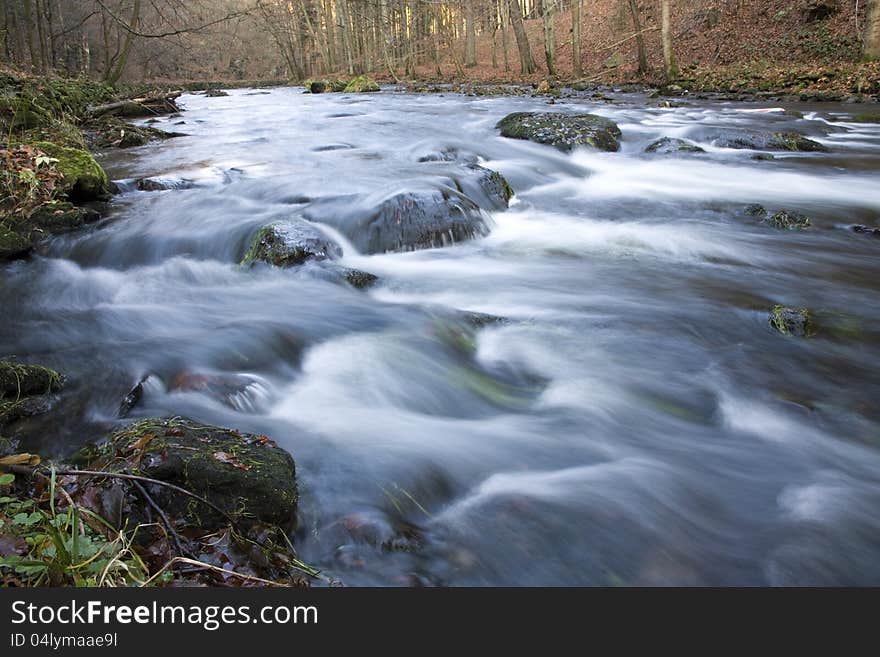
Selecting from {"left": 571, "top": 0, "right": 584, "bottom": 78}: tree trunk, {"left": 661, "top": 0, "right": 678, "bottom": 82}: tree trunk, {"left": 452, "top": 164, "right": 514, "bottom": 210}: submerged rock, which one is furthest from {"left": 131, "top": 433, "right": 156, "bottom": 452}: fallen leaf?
{"left": 571, "top": 0, "right": 584, "bottom": 78}: tree trunk

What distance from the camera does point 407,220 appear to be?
21.7 feet

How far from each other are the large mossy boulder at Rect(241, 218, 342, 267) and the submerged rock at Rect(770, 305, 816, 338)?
12.5ft

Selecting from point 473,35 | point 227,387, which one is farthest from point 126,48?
point 473,35

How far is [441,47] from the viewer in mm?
45625

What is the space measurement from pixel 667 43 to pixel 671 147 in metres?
10.3

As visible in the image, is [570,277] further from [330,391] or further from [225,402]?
[225,402]

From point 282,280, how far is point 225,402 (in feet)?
7.20

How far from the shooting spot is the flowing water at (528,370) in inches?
110

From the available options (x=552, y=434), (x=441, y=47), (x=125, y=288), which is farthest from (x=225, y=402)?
(x=441, y=47)

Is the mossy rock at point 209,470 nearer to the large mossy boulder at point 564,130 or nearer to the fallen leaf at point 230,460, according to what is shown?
the fallen leaf at point 230,460

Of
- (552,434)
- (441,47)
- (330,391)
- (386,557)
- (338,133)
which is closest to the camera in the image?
(386,557)

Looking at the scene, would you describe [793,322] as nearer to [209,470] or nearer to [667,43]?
[209,470]

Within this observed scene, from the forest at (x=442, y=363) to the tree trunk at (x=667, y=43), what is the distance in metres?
8.89

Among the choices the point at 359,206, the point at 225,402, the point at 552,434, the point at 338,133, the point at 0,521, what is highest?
the point at 338,133
